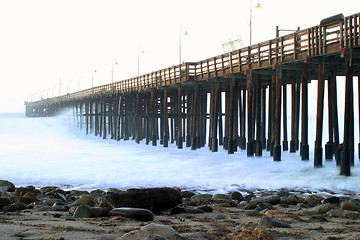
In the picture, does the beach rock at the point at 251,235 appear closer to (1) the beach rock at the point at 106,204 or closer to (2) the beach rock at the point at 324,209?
(1) the beach rock at the point at 106,204

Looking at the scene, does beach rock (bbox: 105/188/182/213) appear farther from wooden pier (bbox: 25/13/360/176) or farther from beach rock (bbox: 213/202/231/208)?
wooden pier (bbox: 25/13/360/176)

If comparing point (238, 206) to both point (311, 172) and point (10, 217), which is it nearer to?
point (10, 217)

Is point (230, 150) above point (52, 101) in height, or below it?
below

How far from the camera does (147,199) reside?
A: 6863 millimetres

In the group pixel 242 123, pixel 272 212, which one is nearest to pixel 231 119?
pixel 242 123

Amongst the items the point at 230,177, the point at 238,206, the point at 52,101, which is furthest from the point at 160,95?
the point at 52,101

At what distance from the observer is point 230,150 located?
779 inches

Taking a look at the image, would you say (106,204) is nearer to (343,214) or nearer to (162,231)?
(162,231)

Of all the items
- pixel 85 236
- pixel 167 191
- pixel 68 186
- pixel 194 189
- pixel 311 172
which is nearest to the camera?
pixel 85 236

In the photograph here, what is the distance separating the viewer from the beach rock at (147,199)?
6.86 m

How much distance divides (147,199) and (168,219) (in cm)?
71

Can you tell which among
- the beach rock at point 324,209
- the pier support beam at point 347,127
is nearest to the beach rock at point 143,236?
the beach rock at point 324,209

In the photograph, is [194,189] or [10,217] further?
[194,189]

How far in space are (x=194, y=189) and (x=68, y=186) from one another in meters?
3.84
